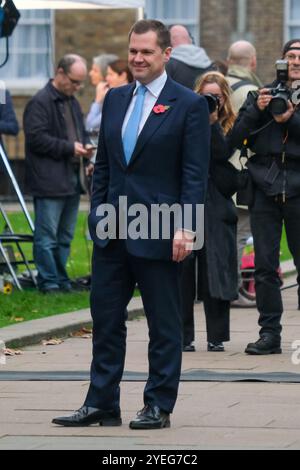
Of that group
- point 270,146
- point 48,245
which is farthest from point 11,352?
point 48,245

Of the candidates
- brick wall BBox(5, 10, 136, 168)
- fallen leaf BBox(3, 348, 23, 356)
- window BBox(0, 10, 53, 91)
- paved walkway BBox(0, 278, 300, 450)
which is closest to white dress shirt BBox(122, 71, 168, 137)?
paved walkway BBox(0, 278, 300, 450)

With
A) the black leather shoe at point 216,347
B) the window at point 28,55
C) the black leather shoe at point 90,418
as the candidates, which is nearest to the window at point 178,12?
the window at point 28,55

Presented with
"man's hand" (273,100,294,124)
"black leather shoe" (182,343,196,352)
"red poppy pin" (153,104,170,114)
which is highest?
"red poppy pin" (153,104,170,114)

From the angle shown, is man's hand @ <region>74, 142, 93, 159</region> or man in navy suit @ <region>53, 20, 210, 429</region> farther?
man's hand @ <region>74, 142, 93, 159</region>

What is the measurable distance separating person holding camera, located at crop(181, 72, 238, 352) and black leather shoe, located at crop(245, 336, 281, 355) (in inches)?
10.6

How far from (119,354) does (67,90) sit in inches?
274

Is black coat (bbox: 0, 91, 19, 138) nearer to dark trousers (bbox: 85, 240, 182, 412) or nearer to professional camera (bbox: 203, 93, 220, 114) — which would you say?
professional camera (bbox: 203, 93, 220, 114)

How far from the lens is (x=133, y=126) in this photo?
7816mm

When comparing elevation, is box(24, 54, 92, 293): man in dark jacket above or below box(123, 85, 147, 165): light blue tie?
below

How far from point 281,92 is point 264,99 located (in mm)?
128

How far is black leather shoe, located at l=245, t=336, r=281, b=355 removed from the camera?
1066cm

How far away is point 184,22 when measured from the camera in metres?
30.2

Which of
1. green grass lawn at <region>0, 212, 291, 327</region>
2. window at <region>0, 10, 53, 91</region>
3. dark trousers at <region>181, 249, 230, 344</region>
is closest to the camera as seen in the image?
dark trousers at <region>181, 249, 230, 344</region>

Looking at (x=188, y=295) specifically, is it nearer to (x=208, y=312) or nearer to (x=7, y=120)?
(x=208, y=312)
